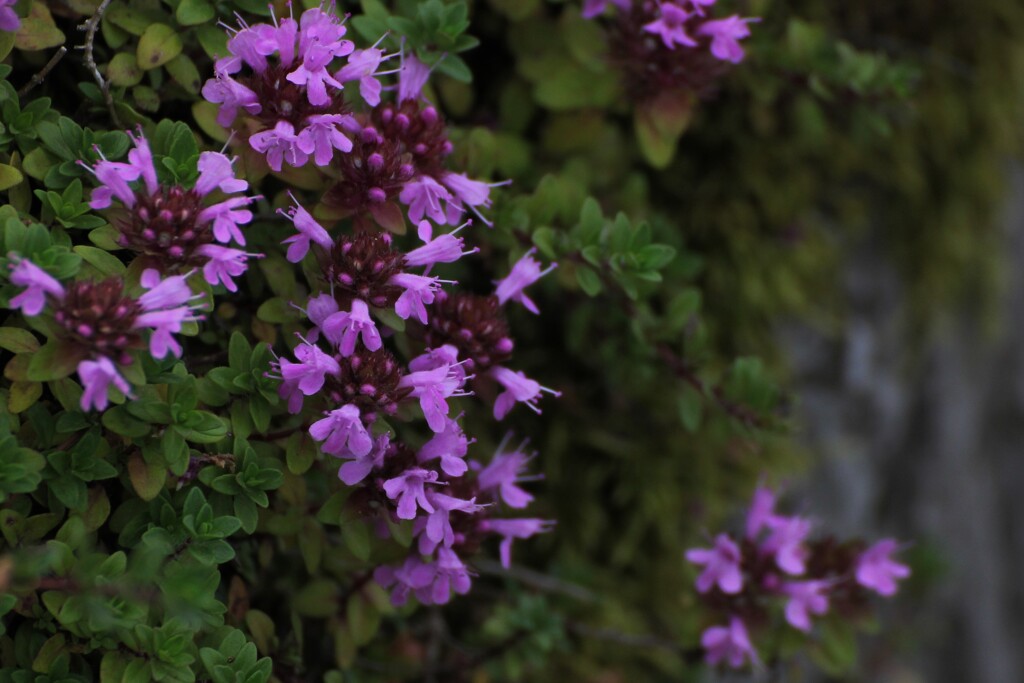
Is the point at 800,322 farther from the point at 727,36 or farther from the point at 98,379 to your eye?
the point at 98,379

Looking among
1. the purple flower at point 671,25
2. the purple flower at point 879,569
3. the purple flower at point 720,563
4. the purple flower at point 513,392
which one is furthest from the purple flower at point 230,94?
the purple flower at point 879,569

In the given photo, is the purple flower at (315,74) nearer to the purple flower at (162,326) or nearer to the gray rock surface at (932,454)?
the purple flower at (162,326)

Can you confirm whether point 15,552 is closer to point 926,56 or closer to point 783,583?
point 783,583

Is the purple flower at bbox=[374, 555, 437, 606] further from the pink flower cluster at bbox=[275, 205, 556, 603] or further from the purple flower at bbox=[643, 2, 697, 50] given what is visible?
the purple flower at bbox=[643, 2, 697, 50]

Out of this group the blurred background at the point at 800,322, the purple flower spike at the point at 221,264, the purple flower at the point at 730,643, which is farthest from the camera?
the blurred background at the point at 800,322

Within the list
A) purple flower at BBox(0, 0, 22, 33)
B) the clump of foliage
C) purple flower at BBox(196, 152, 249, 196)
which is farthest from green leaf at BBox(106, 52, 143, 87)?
purple flower at BBox(196, 152, 249, 196)

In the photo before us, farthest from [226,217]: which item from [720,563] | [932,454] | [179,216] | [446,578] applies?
[932,454]
